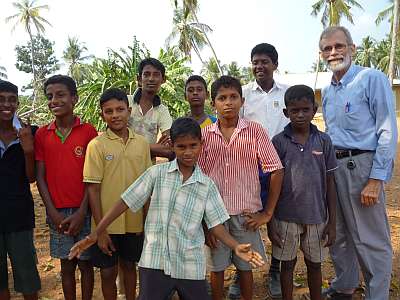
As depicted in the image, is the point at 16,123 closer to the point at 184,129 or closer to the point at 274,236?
the point at 184,129

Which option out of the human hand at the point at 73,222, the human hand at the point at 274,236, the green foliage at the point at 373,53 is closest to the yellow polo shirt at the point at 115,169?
the human hand at the point at 73,222

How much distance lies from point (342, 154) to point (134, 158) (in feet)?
5.22

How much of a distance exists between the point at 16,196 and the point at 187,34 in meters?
27.5

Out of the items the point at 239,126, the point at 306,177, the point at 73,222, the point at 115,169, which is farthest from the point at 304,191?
the point at 73,222

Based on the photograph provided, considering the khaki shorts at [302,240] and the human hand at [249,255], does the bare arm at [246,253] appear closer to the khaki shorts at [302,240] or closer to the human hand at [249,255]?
the human hand at [249,255]

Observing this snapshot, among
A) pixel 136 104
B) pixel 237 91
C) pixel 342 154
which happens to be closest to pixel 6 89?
pixel 136 104

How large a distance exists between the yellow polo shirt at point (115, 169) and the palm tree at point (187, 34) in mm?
26622

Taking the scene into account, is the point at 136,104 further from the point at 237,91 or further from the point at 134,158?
the point at 237,91

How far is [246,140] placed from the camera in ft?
8.46

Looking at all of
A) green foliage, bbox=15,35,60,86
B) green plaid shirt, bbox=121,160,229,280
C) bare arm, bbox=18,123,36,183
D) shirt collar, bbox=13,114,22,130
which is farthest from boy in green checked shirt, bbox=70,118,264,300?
green foliage, bbox=15,35,60,86

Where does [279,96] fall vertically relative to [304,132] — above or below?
above

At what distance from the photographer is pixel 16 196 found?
262cm

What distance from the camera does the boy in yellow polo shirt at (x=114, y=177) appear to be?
99.3 inches

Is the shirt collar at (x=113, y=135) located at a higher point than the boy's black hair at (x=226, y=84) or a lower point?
lower
